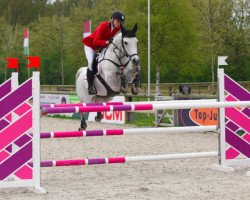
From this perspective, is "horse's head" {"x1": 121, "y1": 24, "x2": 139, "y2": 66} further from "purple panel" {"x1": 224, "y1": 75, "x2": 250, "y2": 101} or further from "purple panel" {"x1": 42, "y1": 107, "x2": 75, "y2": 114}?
"purple panel" {"x1": 42, "y1": 107, "x2": 75, "y2": 114}

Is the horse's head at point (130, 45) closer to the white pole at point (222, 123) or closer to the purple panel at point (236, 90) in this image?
the white pole at point (222, 123)

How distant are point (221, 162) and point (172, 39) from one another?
19.8 m

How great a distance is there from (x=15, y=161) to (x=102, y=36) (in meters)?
2.66

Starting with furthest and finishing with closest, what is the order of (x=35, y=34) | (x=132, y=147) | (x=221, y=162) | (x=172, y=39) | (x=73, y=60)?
(x=35, y=34) < (x=73, y=60) < (x=172, y=39) < (x=132, y=147) < (x=221, y=162)

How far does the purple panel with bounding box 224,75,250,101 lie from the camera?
673 cm

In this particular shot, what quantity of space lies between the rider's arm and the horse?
0.09m

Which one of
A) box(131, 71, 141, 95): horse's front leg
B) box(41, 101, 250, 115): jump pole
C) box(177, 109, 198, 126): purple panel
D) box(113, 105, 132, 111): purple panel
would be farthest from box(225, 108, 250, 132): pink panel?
box(177, 109, 198, 126): purple panel

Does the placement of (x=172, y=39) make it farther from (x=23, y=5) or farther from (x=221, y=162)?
(x=23, y=5)

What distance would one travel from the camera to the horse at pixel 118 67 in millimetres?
6824

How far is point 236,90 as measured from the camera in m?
6.80

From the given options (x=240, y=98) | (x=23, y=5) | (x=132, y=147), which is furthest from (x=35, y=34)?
(x=240, y=98)

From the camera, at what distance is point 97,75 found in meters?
7.59

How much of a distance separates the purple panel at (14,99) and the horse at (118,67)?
5.44 ft

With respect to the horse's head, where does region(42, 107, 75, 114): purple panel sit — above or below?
below
